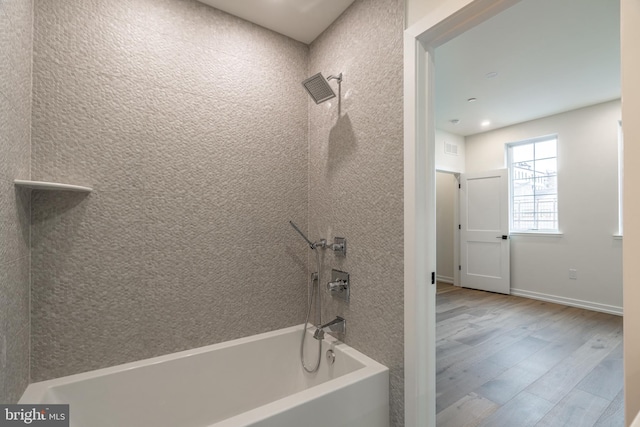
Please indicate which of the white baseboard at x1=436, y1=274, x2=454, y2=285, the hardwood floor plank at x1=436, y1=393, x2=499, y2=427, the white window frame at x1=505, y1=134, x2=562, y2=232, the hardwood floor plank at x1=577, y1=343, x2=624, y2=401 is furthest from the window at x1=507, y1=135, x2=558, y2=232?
the hardwood floor plank at x1=436, y1=393, x2=499, y2=427

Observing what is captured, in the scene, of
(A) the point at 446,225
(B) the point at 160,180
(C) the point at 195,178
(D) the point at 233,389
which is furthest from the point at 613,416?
(A) the point at 446,225

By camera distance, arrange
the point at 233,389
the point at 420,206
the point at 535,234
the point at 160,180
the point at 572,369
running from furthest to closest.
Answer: the point at 535,234 → the point at 572,369 → the point at 233,389 → the point at 160,180 → the point at 420,206

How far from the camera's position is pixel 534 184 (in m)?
4.59

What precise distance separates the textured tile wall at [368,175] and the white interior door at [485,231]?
4.01 metres

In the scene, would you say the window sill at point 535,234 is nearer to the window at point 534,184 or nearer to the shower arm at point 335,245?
the window at point 534,184

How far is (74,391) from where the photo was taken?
4.47ft

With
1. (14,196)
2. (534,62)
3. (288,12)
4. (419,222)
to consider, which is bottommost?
(419,222)

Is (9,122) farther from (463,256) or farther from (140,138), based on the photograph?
(463,256)

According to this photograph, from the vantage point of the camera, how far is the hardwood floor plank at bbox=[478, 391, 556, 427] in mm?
1761

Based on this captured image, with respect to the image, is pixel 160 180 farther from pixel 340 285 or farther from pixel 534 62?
pixel 534 62

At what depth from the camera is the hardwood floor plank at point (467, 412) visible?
1780 mm

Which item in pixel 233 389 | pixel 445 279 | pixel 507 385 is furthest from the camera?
pixel 445 279

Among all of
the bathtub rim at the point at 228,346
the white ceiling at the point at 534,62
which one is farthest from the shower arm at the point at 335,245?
the white ceiling at the point at 534,62

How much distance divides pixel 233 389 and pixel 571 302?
4703mm
